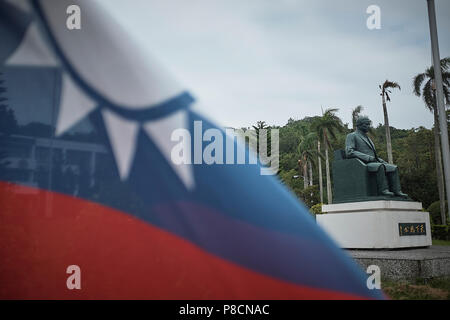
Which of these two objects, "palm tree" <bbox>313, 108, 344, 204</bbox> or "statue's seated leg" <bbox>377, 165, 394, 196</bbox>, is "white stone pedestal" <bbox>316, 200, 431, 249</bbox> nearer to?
"statue's seated leg" <bbox>377, 165, 394, 196</bbox>

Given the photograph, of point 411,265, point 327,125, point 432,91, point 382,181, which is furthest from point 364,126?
point 327,125

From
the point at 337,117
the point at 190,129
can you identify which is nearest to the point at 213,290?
the point at 190,129

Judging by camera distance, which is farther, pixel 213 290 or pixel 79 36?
pixel 79 36

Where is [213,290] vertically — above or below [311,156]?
below

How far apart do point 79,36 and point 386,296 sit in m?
4.70

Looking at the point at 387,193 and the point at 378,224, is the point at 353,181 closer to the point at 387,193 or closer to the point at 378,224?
the point at 387,193

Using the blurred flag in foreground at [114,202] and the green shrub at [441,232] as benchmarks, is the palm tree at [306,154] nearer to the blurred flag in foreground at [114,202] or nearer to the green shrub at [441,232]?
the green shrub at [441,232]

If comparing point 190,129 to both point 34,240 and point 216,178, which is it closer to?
point 216,178

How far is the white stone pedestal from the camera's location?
655 centimetres

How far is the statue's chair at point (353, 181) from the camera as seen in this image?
7150 millimetres

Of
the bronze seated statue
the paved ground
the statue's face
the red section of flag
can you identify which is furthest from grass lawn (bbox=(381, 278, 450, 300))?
the statue's face

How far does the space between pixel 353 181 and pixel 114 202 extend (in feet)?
15.8
